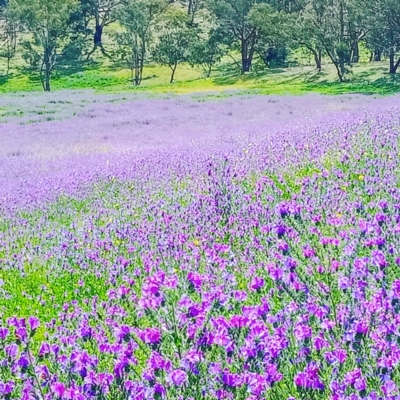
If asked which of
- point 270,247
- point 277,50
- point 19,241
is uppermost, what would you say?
point 277,50

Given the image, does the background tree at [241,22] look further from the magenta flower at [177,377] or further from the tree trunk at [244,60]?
the magenta flower at [177,377]

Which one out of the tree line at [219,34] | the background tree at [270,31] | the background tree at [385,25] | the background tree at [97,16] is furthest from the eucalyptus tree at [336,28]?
the background tree at [97,16]

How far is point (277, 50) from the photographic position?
57594 mm

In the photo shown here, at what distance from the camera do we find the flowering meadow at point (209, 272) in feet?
6.89

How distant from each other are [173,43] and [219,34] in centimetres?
552

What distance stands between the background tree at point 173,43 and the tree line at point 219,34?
102mm

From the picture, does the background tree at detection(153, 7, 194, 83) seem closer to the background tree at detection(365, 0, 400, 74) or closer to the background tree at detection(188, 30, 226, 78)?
the background tree at detection(188, 30, 226, 78)

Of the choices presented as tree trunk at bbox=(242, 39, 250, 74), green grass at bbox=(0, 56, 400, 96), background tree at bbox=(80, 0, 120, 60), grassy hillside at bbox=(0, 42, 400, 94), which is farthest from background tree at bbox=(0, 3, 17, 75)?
tree trunk at bbox=(242, 39, 250, 74)

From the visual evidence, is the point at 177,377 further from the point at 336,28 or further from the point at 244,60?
the point at 244,60

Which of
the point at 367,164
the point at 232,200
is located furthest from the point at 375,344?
the point at 367,164

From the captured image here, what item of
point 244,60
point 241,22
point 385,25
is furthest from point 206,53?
point 385,25

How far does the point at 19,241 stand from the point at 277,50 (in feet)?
180

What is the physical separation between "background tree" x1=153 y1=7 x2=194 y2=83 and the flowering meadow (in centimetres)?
4547

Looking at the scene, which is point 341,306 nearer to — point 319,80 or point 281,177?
point 281,177
